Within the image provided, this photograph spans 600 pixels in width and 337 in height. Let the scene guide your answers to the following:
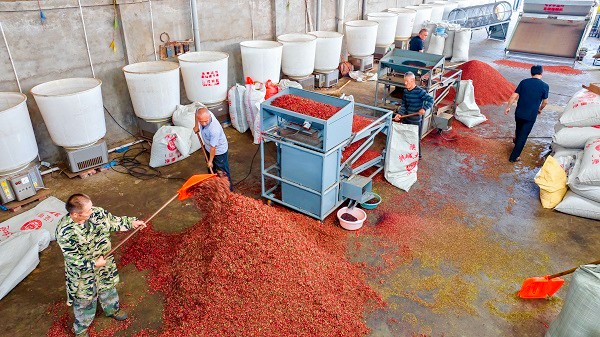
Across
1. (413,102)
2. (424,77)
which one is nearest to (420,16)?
(424,77)

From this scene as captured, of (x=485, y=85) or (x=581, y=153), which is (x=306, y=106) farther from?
(x=485, y=85)

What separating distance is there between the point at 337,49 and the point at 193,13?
125 inches

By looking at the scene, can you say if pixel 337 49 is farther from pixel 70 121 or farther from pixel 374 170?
pixel 70 121

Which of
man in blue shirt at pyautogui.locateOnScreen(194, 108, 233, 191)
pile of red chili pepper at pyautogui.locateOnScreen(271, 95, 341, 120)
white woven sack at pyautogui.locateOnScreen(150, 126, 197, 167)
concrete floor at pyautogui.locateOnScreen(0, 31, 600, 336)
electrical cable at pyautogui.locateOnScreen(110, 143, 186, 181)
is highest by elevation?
pile of red chili pepper at pyautogui.locateOnScreen(271, 95, 341, 120)

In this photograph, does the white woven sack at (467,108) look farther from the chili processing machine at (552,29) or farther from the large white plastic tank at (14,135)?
the large white plastic tank at (14,135)

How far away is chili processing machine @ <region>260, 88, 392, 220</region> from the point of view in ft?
13.9

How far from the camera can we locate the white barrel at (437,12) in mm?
12703

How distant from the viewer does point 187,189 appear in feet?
12.3

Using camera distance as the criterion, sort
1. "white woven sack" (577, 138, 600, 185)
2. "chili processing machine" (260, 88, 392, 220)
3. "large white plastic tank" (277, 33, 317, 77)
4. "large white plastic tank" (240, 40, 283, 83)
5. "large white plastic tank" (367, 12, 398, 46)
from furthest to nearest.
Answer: "large white plastic tank" (367, 12, 398, 46) < "large white plastic tank" (277, 33, 317, 77) < "large white plastic tank" (240, 40, 283, 83) < "white woven sack" (577, 138, 600, 185) < "chili processing machine" (260, 88, 392, 220)

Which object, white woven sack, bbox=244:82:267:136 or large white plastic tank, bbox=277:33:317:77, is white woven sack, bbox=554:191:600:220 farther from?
large white plastic tank, bbox=277:33:317:77

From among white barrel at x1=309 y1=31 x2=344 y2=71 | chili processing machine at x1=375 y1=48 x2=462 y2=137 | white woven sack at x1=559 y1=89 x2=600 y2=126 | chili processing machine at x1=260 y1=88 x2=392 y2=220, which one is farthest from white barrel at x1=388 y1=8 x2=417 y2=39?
chili processing machine at x1=260 y1=88 x2=392 y2=220

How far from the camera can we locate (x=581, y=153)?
515 cm

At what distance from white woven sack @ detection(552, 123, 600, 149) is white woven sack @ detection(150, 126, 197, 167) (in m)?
5.24

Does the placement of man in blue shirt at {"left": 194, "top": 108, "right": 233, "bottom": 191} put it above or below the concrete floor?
above
